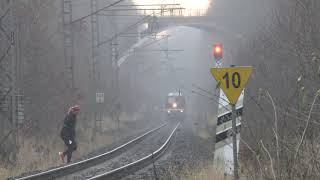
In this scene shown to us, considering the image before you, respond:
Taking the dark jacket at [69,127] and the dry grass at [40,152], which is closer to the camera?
Result: the dry grass at [40,152]

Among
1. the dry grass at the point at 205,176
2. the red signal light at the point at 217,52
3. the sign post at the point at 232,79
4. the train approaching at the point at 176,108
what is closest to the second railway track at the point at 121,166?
the dry grass at the point at 205,176

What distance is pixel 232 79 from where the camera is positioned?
959cm

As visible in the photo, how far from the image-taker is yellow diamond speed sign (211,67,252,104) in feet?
31.2

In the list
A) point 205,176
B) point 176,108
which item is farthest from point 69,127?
point 176,108

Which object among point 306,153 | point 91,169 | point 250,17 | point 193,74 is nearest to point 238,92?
point 306,153

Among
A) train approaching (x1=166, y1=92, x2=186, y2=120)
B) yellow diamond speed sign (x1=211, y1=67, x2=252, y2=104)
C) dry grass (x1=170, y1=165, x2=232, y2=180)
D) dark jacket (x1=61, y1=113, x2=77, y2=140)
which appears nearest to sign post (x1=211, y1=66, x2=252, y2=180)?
yellow diamond speed sign (x1=211, y1=67, x2=252, y2=104)

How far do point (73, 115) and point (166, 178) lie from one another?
6.10 metres

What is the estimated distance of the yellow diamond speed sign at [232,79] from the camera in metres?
9.51

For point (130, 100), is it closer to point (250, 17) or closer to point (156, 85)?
point (250, 17)

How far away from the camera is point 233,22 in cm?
6328

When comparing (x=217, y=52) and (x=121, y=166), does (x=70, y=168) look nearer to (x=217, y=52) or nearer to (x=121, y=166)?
(x=121, y=166)

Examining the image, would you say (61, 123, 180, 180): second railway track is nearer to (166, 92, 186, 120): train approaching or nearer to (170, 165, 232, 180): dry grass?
(170, 165, 232, 180): dry grass

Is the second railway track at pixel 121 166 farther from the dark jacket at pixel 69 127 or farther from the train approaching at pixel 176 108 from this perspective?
the train approaching at pixel 176 108

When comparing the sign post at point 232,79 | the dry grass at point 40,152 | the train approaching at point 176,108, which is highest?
the sign post at point 232,79
